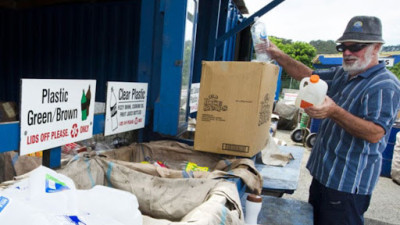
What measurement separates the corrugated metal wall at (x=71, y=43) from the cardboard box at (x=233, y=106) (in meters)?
2.31

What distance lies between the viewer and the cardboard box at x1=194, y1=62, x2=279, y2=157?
175cm

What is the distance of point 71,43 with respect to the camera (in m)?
4.27

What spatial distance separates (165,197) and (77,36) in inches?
148

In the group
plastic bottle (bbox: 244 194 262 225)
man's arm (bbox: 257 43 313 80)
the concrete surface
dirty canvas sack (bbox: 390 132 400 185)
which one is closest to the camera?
plastic bottle (bbox: 244 194 262 225)

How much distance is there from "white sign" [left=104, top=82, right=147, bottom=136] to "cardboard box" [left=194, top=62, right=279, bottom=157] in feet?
1.60

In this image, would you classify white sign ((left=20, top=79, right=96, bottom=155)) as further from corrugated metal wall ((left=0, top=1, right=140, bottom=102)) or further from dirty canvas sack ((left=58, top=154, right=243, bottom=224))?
corrugated metal wall ((left=0, top=1, right=140, bottom=102))

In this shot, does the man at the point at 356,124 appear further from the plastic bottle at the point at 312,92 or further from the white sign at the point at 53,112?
the white sign at the point at 53,112

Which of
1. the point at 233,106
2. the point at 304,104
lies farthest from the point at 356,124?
the point at 233,106

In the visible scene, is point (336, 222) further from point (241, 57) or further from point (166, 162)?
point (241, 57)

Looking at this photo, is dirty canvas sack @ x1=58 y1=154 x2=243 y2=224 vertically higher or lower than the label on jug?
lower

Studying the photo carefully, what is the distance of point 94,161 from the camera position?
1.42m

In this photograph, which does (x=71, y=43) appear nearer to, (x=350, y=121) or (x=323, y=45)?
(x=350, y=121)

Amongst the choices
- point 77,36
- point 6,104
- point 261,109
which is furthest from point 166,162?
point 77,36

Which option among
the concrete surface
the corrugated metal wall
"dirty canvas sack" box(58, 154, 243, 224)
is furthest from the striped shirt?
the corrugated metal wall
